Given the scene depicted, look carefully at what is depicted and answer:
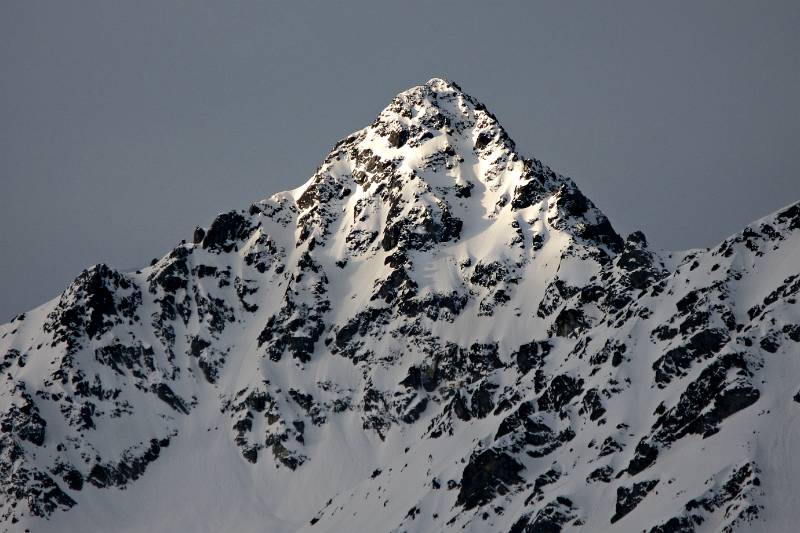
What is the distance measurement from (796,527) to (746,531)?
6.15 metres

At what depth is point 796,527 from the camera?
196 m

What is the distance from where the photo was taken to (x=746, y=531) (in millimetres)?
198500
